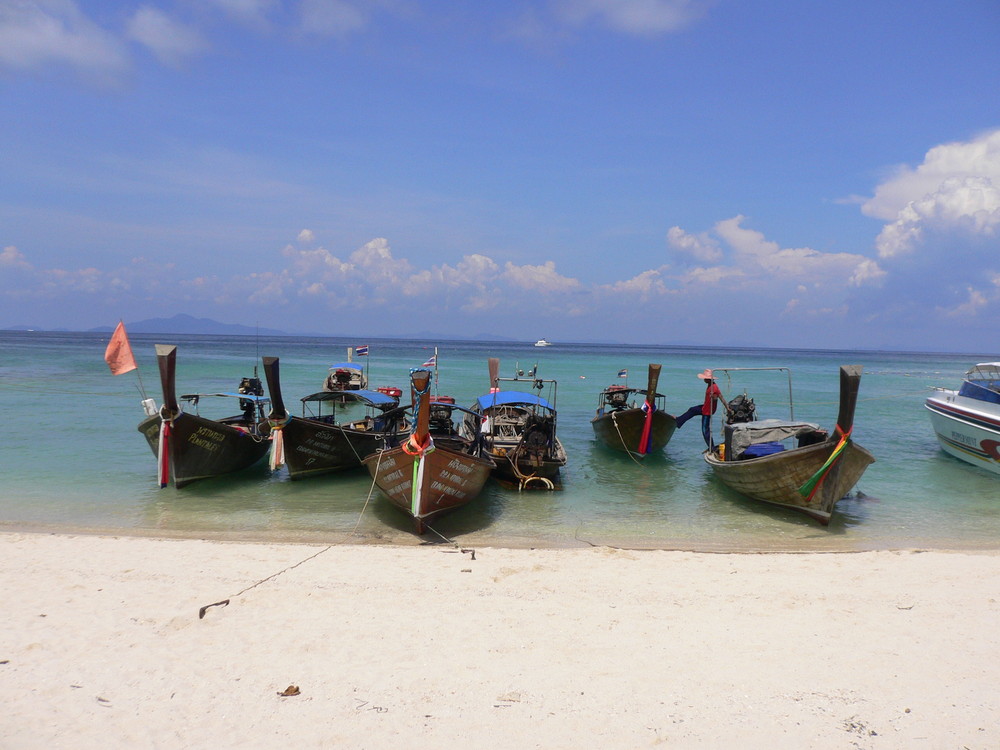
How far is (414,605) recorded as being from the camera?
7.36 m

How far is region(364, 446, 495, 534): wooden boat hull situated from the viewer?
1038 cm

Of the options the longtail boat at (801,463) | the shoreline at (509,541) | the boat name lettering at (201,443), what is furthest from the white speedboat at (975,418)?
the boat name lettering at (201,443)

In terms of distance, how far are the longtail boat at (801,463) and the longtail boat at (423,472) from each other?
580cm

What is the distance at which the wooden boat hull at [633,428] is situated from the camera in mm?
18078

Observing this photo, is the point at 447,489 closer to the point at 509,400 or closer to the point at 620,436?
the point at 509,400

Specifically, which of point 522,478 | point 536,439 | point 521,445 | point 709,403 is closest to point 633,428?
point 709,403

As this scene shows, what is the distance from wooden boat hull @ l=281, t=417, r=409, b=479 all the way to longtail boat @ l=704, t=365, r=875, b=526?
7492mm

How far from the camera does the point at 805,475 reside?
11570mm

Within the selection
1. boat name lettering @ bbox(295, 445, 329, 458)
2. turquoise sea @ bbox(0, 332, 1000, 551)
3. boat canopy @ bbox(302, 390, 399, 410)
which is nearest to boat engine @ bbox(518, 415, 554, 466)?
turquoise sea @ bbox(0, 332, 1000, 551)

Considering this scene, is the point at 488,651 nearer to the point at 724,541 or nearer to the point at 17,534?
the point at 724,541

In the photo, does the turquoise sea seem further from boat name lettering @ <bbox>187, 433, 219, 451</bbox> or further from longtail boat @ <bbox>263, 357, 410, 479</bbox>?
boat name lettering @ <bbox>187, 433, 219, 451</bbox>

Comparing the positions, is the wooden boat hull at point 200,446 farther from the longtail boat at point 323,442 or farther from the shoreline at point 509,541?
the shoreline at point 509,541

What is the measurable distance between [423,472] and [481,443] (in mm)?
3017

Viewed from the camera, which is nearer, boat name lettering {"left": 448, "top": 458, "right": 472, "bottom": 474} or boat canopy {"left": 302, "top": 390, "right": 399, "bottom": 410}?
boat name lettering {"left": 448, "top": 458, "right": 472, "bottom": 474}
